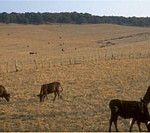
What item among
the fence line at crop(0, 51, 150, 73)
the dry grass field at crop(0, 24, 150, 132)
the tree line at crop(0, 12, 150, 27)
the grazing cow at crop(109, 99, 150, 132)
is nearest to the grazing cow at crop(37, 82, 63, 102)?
the dry grass field at crop(0, 24, 150, 132)

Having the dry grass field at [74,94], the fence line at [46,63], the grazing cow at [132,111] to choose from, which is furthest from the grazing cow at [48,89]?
the fence line at [46,63]

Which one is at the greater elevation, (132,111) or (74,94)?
(132,111)

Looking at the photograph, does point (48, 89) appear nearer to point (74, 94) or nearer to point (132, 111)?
point (74, 94)

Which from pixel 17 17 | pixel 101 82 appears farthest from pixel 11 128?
pixel 17 17

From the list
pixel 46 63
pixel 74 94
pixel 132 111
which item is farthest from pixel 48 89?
pixel 46 63

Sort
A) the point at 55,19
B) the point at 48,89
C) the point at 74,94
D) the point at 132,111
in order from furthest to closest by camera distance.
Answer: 1. the point at 55,19
2. the point at 74,94
3. the point at 48,89
4. the point at 132,111

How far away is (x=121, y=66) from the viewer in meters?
35.8

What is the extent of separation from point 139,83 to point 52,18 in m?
111

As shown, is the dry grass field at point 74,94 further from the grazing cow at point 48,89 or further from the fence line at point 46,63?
the fence line at point 46,63

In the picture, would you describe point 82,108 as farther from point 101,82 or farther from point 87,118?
point 101,82

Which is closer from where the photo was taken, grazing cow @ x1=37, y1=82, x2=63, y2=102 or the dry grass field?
the dry grass field

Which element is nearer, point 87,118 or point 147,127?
point 147,127

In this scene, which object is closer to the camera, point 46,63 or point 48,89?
point 48,89

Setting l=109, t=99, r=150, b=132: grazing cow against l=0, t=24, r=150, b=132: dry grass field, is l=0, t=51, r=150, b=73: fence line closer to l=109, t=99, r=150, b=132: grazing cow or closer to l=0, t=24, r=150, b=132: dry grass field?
l=0, t=24, r=150, b=132: dry grass field
